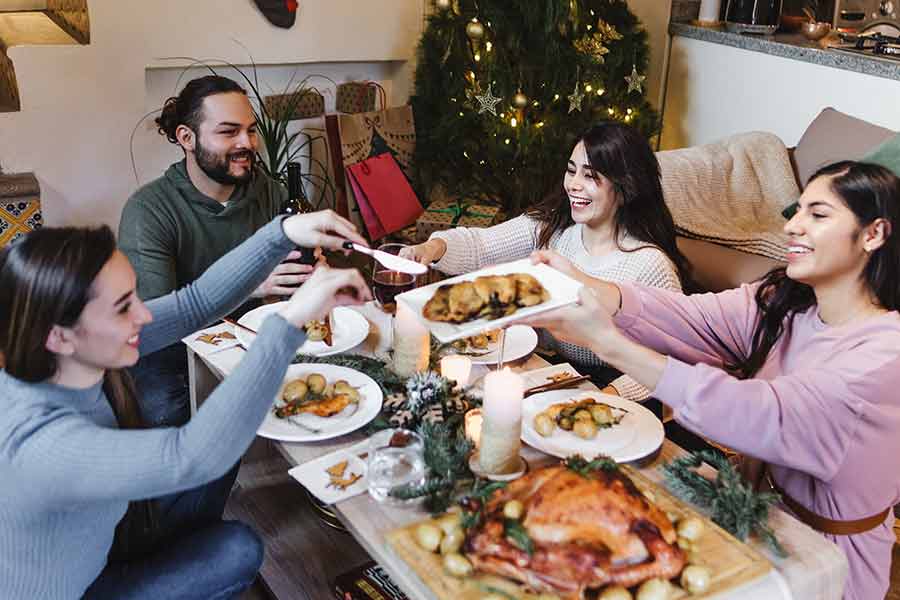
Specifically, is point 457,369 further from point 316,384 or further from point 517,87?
point 517,87

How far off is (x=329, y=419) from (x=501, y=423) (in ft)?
1.16

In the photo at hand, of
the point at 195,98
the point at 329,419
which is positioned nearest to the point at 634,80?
the point at 195,98

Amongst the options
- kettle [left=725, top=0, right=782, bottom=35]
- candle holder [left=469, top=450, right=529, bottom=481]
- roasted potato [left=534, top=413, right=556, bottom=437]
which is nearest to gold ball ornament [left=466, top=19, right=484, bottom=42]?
kettle [left=725, top=0, right=782, bottom=35]

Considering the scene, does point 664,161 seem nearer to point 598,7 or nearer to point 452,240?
point 598,7

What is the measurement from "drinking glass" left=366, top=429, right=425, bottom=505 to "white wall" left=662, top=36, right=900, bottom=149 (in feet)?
9.04

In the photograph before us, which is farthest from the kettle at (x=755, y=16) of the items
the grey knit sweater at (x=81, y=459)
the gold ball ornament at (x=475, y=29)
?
the grey knit sweater at (x=81, y=459)

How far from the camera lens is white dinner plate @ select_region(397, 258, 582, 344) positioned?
1.49m

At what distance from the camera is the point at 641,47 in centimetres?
385

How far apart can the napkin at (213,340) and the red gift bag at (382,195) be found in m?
1.73

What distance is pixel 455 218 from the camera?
367 centimetres

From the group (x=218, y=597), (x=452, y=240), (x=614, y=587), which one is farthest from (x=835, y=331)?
(x=218, y=597)

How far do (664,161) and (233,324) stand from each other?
6.26 feet

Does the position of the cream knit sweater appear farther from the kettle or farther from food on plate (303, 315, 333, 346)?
the kettle

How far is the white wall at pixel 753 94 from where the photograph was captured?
358 cm
